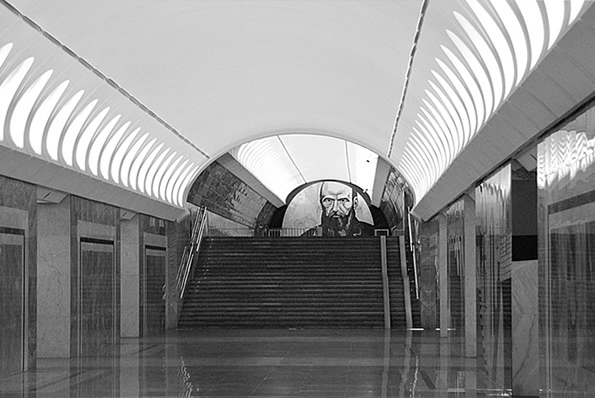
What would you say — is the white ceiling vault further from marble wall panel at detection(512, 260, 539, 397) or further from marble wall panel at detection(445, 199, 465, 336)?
marble wall panel at detection(512, 260, 539, 397)

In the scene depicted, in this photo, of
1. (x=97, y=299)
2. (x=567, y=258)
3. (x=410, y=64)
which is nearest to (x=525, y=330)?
(x=567, y=258)

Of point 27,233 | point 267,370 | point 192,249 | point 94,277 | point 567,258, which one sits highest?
point 27,233

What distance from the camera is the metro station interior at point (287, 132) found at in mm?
12312

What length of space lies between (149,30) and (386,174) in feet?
103

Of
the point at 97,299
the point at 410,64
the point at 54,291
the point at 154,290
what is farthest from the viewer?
the point at 154,290

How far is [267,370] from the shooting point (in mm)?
18656

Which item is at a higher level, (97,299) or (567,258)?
(567,258)

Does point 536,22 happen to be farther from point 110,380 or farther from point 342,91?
point 342,91

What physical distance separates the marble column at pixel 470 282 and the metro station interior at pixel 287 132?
68 mm

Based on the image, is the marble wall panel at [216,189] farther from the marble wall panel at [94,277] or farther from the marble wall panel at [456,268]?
the marble wall panel at [456,268]

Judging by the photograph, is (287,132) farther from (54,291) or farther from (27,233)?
(27,233)

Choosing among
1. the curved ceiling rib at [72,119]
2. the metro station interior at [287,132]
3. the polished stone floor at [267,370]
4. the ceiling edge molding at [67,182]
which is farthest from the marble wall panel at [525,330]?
the ceiling edge molding at [67,182]

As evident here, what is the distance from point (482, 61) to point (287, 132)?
66.6 ft

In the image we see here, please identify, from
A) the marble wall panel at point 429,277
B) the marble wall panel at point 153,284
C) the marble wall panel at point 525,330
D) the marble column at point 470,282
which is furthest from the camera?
the marble wall panel at point 429,277
